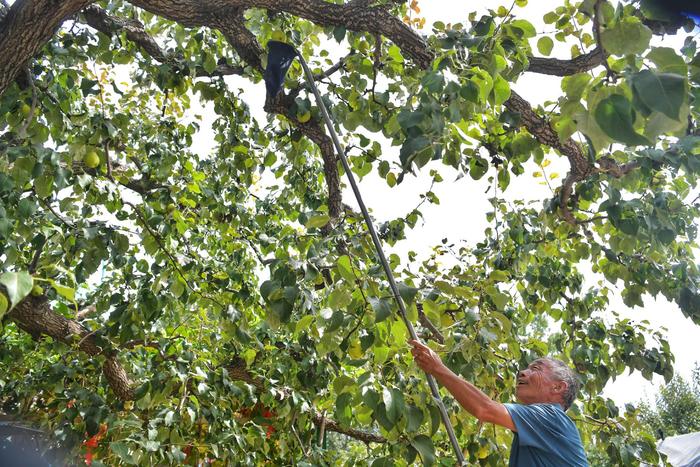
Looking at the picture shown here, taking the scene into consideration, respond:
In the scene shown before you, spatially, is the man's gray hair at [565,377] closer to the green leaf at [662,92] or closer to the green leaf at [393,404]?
the green leaf at [393,404]

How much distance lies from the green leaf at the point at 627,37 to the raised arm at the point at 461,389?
→ 882mm

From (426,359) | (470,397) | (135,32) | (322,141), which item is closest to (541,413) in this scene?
(470,397)

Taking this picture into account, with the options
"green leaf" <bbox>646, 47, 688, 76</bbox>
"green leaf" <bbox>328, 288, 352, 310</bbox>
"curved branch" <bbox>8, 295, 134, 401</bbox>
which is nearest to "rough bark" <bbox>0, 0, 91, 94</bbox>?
"curved branch" <bbox>8, 295, 134, 401</bbox>

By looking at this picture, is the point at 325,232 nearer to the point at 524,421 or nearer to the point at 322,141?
the point at 322,141

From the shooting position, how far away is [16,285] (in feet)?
2.79

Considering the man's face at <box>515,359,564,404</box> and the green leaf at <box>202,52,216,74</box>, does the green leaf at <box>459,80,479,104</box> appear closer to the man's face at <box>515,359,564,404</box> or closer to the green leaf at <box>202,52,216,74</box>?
the man's face at <box>515,359,564,404</box>

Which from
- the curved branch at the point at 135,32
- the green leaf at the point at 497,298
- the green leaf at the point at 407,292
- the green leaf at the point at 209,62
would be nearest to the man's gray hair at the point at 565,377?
the green leaf at the point at 497,298

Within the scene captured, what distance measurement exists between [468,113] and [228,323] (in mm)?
1428

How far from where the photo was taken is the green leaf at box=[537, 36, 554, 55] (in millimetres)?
1849

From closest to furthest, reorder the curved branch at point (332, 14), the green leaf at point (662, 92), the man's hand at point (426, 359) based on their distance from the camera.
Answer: the green leaf at point (662, 92), the man's hand at point (426, 359), the curved branch at point (332, 14)

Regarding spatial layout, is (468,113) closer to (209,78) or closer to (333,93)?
(333,93)

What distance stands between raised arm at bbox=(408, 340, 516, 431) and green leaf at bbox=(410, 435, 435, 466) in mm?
202

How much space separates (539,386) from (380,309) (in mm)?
1014

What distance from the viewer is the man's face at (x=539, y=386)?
2.04 m
